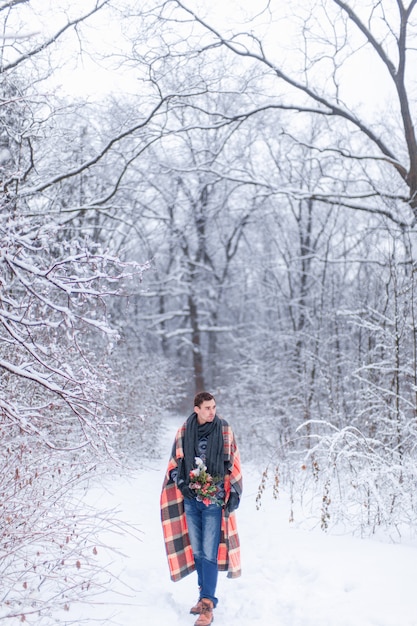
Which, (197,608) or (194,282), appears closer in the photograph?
(197,608)

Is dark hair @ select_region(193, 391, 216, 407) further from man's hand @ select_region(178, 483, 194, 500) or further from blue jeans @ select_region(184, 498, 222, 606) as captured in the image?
blue jeans @ select_region(184, 498, 222, 606)

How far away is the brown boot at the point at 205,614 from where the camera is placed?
4418 mm

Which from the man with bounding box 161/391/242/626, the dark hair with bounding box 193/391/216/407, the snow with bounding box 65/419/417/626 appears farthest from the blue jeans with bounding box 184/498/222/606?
the dark hair with bounding box 193/391/216/407

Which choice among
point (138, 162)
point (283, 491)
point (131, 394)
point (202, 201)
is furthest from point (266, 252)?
point (283, 491)

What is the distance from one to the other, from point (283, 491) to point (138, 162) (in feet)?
52.7

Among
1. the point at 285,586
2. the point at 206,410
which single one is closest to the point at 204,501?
the point at 206,410

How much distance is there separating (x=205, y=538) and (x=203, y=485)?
1.47ft

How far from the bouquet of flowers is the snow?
0.43m

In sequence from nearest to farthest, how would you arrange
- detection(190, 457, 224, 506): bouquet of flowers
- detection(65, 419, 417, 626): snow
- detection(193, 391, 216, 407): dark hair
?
detection(65, 419, 417, 626): snow < detection(190, 457, 224, 506): bouquet of flowers < detection(193, 391, 216, 407): dark hair

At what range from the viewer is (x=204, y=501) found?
15.0ft

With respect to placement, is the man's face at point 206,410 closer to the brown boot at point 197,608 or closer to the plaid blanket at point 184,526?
the plaid blanket at point 184,526

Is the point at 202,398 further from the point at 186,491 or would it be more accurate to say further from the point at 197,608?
the point at 197,608

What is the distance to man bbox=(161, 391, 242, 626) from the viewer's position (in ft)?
15.1

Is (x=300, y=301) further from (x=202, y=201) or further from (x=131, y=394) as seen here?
(x=131, y=394)
